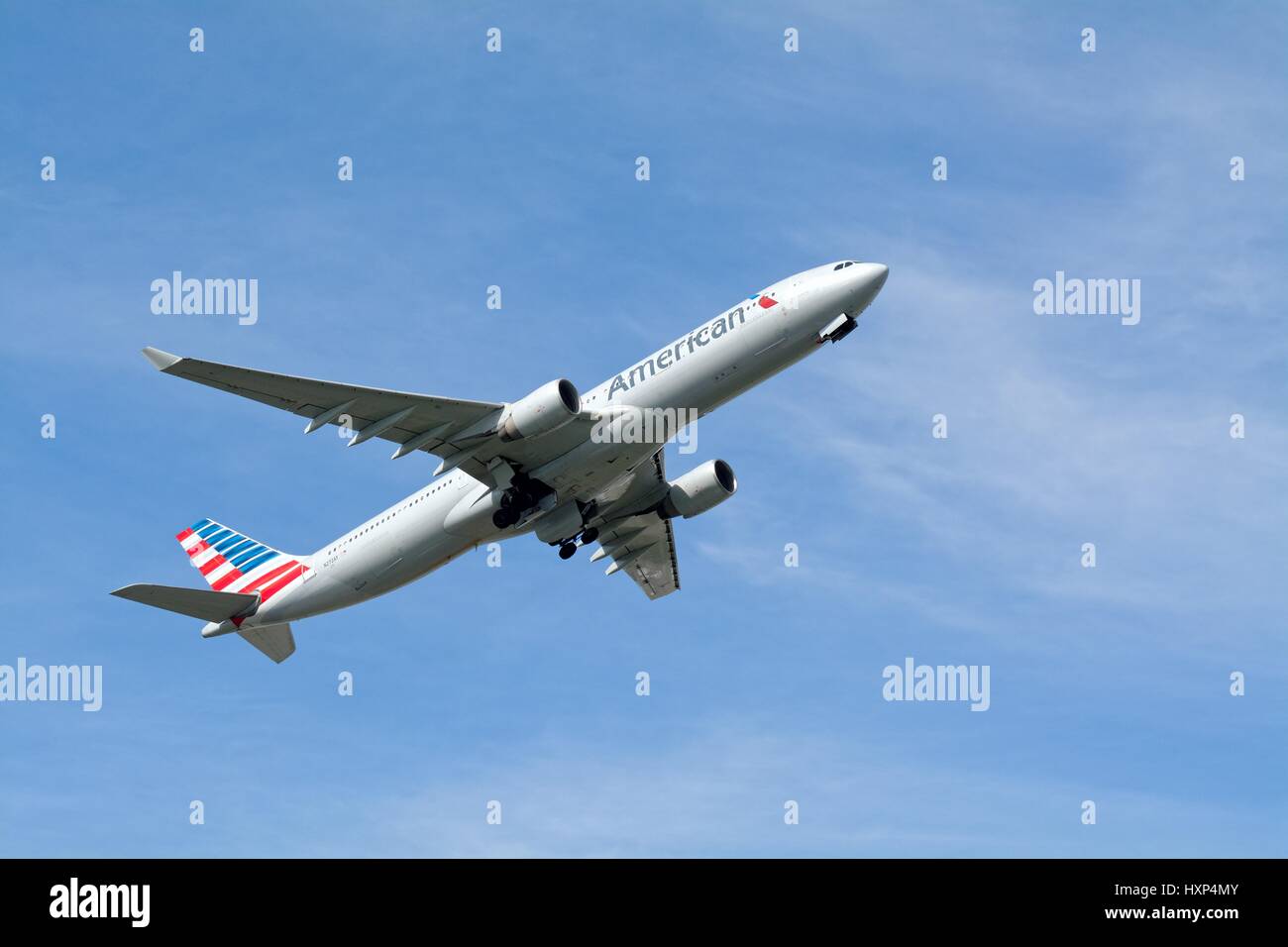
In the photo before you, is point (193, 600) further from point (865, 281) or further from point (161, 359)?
point (865, 281)

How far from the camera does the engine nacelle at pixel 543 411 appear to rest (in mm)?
45719

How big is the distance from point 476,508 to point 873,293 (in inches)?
592

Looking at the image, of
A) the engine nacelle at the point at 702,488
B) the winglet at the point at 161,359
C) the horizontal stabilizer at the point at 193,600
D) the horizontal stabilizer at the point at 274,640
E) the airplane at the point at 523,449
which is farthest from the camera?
the horizontal stabilizer at the point at 274,640

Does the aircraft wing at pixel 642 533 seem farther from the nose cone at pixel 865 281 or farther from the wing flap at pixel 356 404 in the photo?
the nose cone at pixel 865 281

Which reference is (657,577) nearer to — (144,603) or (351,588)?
(351,588)

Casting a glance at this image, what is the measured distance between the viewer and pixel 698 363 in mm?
46344

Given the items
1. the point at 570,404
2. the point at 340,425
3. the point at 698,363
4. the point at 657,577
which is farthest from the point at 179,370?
the point at 657,577

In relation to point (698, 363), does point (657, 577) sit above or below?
below

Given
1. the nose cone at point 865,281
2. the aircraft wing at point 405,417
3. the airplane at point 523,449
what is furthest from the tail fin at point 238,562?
the nose cone at point 865,281

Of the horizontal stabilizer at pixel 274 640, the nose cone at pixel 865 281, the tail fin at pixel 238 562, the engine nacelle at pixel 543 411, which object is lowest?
the horizontal stabilizer at pixel 274 640

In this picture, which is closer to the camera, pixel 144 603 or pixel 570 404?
pixel 570 404

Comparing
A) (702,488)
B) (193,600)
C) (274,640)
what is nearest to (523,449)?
(702,488)

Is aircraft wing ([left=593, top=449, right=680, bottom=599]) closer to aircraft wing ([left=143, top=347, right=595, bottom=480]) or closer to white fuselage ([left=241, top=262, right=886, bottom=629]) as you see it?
white fuselage ([left=241, top=262, right=886, bottom=629])

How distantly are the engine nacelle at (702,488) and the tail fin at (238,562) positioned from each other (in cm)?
1384
